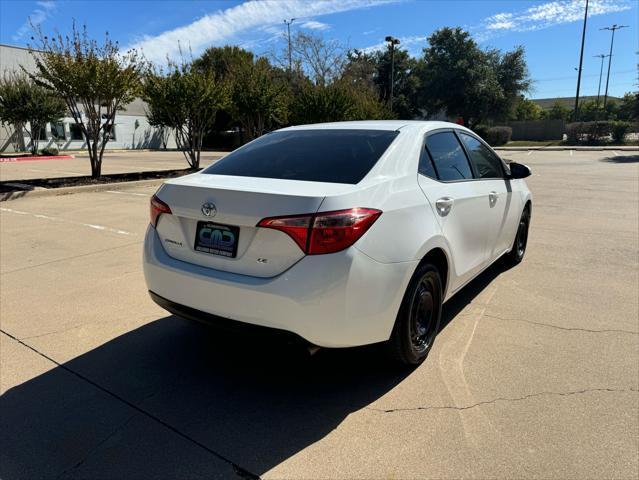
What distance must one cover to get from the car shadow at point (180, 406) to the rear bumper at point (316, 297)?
177mm

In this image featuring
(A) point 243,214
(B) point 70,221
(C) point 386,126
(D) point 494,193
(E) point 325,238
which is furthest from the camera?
(B) point 70,221

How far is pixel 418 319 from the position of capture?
320cm

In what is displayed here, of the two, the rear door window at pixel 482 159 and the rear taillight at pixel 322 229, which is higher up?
the rear door window at pixel 482 159

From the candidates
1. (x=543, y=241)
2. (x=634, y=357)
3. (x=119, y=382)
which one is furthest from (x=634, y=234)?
(x=119, y=382)

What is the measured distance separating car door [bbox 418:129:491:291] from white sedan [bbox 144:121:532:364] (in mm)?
15

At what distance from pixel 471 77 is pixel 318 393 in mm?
52496

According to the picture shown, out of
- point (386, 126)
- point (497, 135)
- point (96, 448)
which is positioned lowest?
point (96, 448)

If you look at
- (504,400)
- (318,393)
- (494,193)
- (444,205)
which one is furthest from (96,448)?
(494,193)

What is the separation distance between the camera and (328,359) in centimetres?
342

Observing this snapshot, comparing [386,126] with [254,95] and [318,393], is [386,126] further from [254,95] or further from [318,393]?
[254,95]

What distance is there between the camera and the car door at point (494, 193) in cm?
420

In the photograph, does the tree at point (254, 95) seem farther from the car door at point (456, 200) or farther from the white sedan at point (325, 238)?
the white sedan at point (325, 238)

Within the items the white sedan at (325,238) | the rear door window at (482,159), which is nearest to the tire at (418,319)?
the white sedan at (325,238)

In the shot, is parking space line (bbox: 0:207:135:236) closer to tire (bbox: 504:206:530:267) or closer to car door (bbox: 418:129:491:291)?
car door (bbox: 418:129:491:291)
